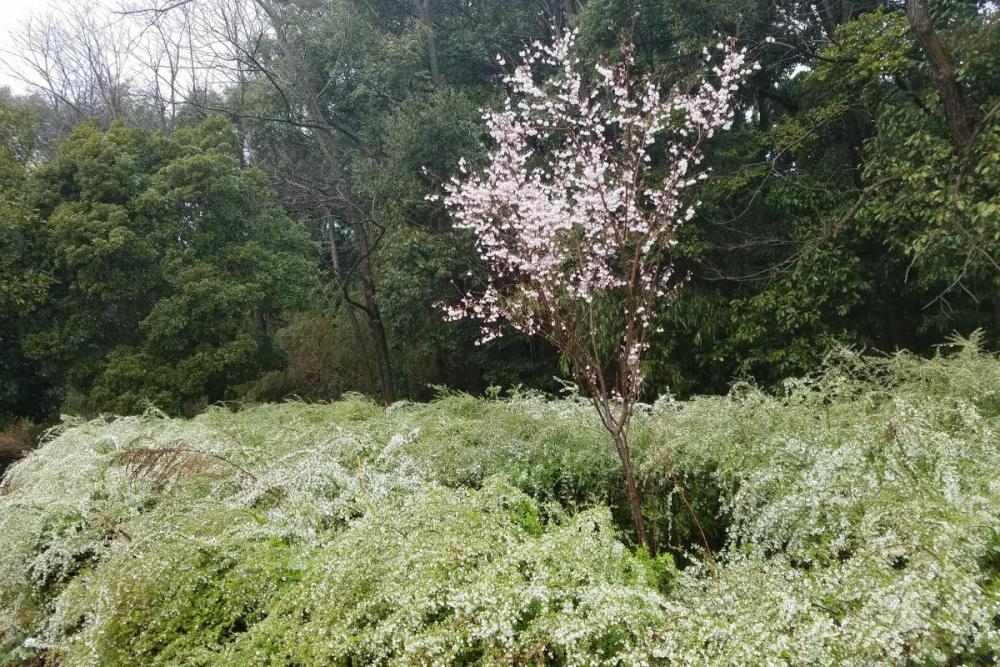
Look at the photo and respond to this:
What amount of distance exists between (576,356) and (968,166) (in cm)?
537

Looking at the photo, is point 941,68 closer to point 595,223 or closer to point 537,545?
point 595,223

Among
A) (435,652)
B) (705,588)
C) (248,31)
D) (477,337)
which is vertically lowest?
(705,588)

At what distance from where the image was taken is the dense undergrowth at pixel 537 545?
1.70m

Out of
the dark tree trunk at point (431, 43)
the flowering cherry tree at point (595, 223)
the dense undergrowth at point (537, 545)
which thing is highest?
the dark tree trunk at point (431, 43)

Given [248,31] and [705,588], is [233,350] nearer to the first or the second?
[248,31]

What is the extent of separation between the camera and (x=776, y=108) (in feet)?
34.4

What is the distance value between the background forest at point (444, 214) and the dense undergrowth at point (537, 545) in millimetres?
3511

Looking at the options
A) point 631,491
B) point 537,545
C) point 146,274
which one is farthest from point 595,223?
point 146,274

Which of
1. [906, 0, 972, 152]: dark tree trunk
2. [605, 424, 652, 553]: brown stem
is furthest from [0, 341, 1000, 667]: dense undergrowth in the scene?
[906, 0, 972, 152]: dark tree trunk

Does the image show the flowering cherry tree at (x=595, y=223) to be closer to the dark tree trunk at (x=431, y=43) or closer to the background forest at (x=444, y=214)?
the background forest at (x=444, y=214)

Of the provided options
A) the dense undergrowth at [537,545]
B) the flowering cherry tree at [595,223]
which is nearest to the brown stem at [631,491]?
the flowering cherry tree at [595,223]

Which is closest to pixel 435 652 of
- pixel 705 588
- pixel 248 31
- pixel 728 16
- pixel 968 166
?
pixel 705 588

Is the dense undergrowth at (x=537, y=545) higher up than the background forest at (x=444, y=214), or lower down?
lower down

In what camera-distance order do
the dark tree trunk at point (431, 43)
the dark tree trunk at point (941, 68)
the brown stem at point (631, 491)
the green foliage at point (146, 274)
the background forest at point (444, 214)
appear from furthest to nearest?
1. the dark tree trunk at point (431, 43)
2. the green foliage at point (146, 274)
3. the background forest at point (444, 214)
4. the dark tree trunk at point (941, 68)
5. the brown stem at point (631, 491)
